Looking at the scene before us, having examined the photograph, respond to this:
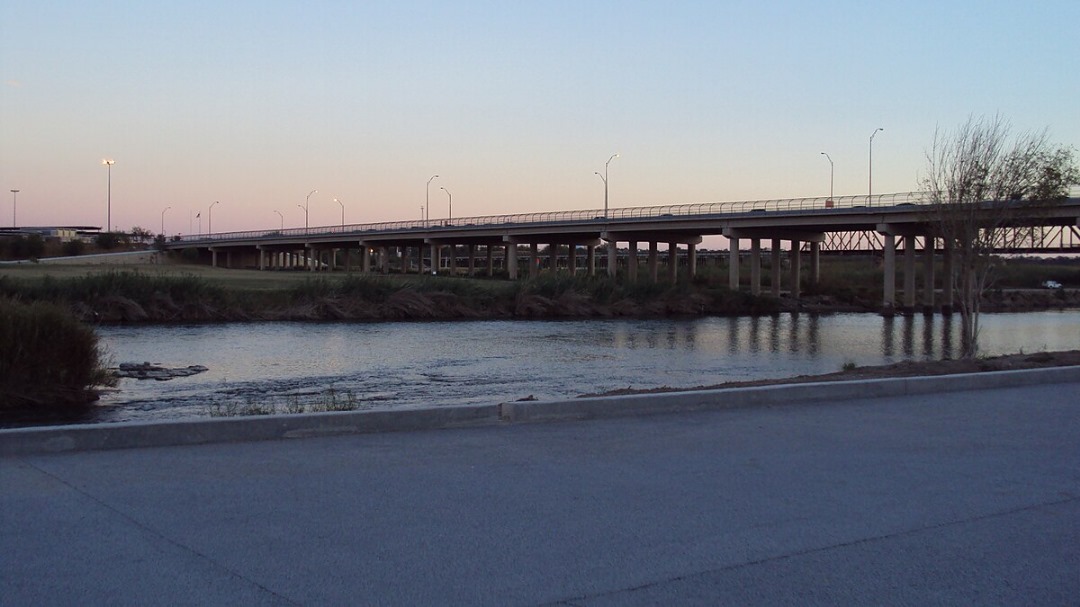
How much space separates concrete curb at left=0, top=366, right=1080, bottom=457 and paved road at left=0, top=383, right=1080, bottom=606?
10.7 inches

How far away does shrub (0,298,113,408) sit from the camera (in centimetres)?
1911

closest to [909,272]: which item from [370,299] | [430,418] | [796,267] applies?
[796,267]

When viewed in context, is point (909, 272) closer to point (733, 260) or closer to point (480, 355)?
point (733, 260)

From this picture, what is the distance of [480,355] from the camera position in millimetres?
34500

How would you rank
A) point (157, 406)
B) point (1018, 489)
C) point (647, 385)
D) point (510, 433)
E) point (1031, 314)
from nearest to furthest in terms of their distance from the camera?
point (1018, 489) → point (510, 433) → point (157, 406) → point (647, 385) → point (1031, 314)

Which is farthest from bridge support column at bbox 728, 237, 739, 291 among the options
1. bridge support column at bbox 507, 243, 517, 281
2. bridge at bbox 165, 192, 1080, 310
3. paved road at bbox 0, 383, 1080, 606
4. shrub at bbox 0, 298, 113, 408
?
paved road at bbox 0, 383, 1080, 606

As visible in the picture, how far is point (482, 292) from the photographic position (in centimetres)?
5972

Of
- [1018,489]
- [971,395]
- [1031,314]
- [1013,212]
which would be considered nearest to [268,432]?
[1018,489]

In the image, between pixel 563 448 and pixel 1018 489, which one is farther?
pixel 563 448

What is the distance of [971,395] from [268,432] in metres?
10.9

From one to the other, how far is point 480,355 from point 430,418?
22752mm

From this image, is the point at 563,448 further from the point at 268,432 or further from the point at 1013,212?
the point at 1013,212

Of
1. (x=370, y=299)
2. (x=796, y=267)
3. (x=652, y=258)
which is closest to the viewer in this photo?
(x=370, y=299)

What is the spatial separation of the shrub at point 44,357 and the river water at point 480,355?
0.79 m
